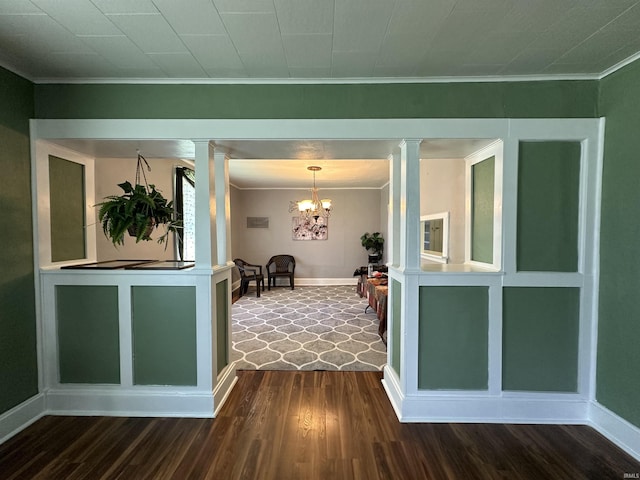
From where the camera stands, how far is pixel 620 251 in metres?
1.94

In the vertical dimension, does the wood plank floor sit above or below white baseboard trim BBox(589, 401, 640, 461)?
below

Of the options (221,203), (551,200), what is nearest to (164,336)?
(221,203)

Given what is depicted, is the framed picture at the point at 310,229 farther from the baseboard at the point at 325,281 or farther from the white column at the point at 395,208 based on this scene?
the white column at the point at 395,208

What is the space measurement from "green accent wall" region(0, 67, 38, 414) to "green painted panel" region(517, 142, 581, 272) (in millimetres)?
3452

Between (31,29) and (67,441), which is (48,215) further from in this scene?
(67,441)

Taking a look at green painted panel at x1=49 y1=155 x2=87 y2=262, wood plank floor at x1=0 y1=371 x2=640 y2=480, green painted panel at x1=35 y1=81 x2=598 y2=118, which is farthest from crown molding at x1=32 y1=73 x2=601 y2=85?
wood plank floor at x1=0 y1=371 x2=640 y2=480

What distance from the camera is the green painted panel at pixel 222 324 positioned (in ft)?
7.91

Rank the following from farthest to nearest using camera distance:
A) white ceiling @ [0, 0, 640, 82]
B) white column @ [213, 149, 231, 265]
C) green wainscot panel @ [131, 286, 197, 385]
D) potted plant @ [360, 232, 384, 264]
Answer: potted plant @ [360, 232, 384, 264] < white column @ [213, 149, 231, 265] < green wainscot panel @ [131, 286, 197, 385] < white ceiling @ [0, 0, 640, 82]

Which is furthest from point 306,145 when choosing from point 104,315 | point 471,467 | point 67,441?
point 67,441

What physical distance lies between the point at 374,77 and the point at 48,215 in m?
2.59

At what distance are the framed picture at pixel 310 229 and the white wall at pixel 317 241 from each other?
10cm

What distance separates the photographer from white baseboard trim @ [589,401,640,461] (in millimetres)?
1815

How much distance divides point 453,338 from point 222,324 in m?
1.81

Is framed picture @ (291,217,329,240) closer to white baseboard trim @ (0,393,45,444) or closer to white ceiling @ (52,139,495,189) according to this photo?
white ceiling @ (52,139,495,189)
